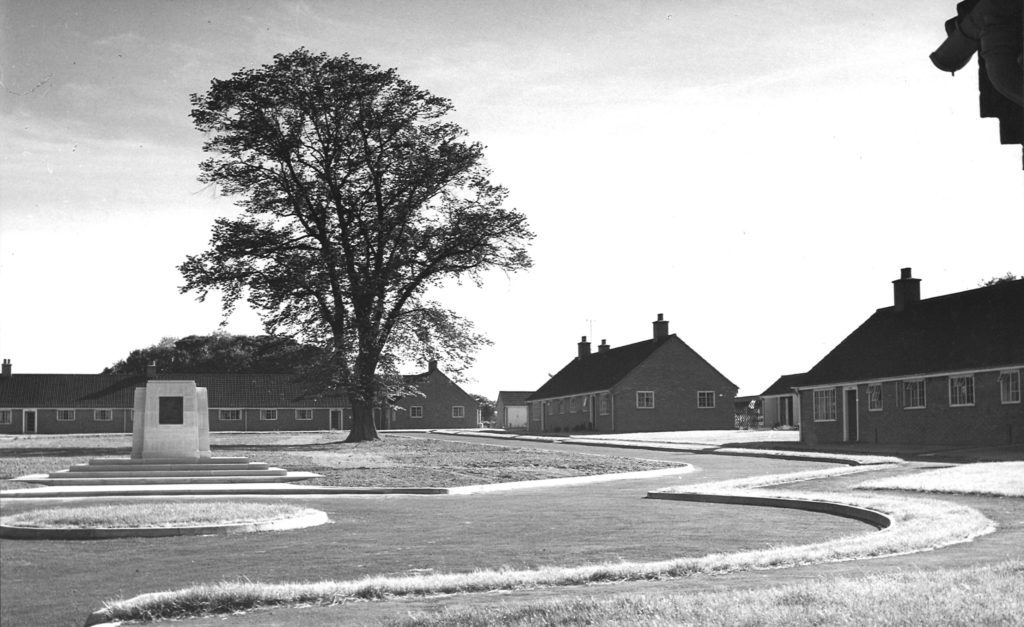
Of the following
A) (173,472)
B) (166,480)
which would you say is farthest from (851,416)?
(166,480)

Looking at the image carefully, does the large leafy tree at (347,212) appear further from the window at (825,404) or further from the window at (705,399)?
the window at (705,399)

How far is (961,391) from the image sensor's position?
1497 inches

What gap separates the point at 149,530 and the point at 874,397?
115 feet

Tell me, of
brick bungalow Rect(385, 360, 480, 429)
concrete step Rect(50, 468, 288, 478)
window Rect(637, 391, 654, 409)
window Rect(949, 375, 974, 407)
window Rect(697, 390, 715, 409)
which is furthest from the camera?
brick bungalow Rect(385, 360, 480, 429)

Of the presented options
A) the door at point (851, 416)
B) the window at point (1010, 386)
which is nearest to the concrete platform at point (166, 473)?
the window at point (1010, 386)

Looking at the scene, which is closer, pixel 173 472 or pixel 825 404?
pixel 173 472

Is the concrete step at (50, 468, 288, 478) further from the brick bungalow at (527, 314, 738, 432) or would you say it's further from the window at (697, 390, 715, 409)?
the window at (697, 390, 715, 409)

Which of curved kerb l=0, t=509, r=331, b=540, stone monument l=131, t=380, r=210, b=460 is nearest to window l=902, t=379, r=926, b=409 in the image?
stone monument l=131, t=380, r=210, b=460

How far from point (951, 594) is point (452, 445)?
1334 inches

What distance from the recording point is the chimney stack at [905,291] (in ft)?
150

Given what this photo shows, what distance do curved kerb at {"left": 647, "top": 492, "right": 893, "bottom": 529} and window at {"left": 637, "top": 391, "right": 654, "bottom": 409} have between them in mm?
48684

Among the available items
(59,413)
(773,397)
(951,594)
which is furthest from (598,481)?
(59,413)

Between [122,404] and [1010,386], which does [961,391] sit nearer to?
[1010,386]

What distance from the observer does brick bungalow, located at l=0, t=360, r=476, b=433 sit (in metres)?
86.9
